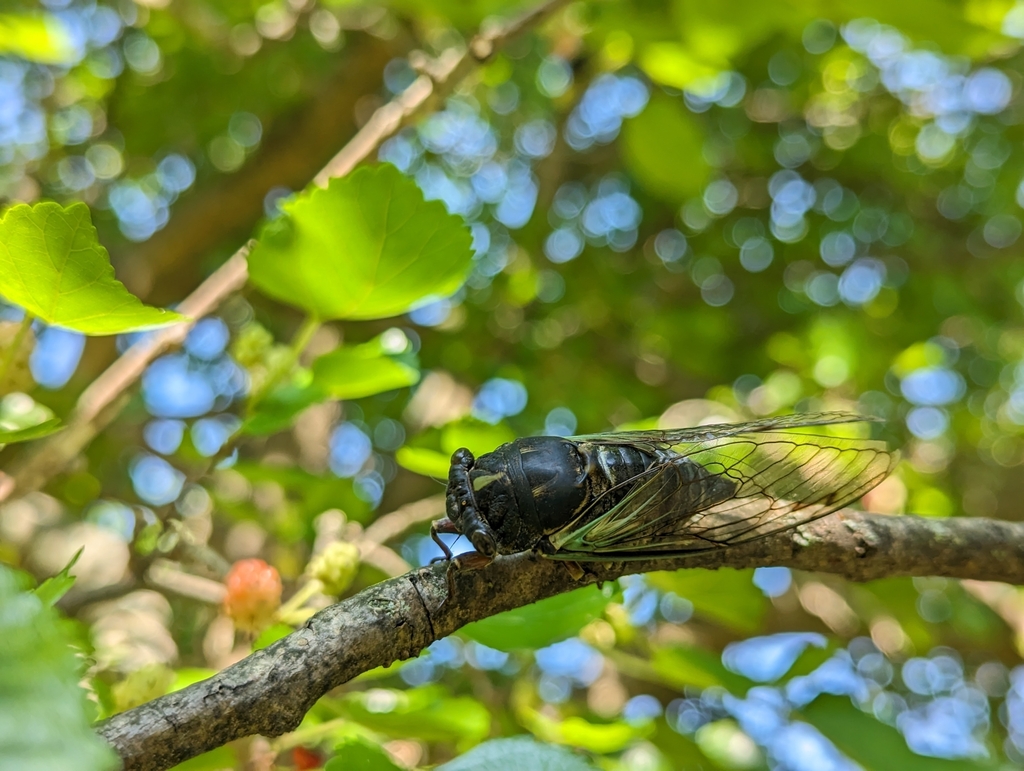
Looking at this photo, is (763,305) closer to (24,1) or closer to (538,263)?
(538,263)


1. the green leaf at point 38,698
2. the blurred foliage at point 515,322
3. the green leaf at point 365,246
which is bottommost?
the blurred foliage at point 515,322

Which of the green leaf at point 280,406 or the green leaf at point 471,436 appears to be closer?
the green leaf at point 280,406

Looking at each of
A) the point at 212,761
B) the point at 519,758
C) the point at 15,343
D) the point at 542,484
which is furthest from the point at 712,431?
the point at 15,343

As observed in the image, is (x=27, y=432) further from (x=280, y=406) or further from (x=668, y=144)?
(x=668, y=144)

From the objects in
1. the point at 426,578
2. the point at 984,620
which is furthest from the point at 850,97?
the point at 426,578

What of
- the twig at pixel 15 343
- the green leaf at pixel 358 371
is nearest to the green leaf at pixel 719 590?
the green leaf at pixel 358 371

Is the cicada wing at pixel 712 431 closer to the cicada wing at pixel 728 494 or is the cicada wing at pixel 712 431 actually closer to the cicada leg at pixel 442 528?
the cicada wing at pixel 728 494

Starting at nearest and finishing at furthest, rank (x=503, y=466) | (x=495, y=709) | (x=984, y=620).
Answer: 1. (x=503, y=466)
2. (x=495, y=709)
3. (x=984, y=620)
